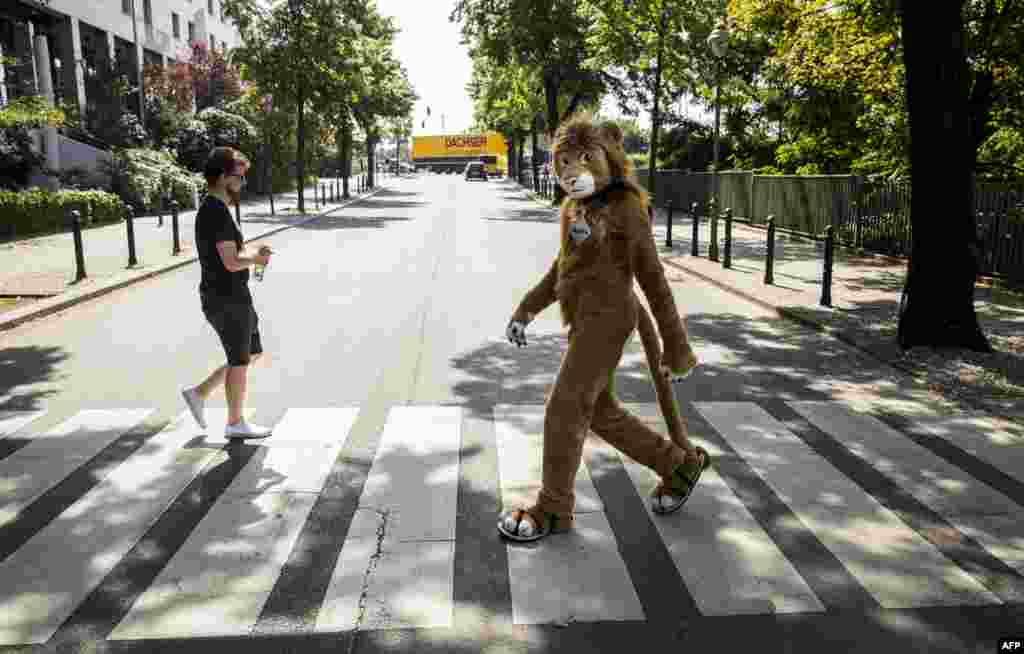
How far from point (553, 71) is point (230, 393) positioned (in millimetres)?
30317

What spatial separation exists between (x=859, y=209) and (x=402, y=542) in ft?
53.0

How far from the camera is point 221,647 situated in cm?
329

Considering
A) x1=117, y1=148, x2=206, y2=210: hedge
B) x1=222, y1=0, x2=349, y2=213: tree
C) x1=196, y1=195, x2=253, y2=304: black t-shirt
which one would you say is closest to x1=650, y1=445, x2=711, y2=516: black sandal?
x1=196, y1=195, x2=253, y2=304: black t-shirt

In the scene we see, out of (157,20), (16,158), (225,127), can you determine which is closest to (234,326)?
(16,158)

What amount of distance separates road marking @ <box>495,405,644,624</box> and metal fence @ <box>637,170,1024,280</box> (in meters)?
10.5

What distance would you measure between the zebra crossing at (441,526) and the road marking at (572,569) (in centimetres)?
1

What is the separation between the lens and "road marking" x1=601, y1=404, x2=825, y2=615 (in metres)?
3.64

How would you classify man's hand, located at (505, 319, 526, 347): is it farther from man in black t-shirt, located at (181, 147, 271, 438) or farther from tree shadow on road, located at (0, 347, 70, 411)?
tree shadow on road, located at (0, 347, 70, 411)

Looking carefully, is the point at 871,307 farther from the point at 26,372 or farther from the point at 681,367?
the point at 26,372

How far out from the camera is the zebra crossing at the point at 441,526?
3.63 metres

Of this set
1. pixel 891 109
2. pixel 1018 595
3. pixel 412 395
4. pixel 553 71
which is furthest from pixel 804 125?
pixel 1018 595

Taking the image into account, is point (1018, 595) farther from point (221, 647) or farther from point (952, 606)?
point (221, 647)

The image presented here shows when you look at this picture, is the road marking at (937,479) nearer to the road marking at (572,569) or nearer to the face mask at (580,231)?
the road marking at (572,569)

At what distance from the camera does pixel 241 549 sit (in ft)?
13.6
